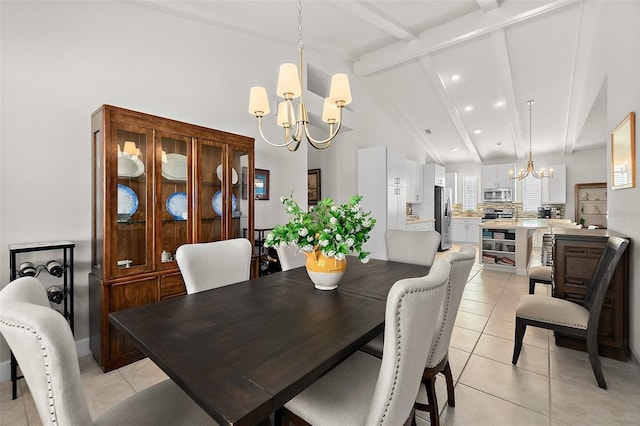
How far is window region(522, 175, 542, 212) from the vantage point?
809 cm

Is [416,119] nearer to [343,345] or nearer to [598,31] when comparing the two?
[598,31]

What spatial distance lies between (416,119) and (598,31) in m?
3.82

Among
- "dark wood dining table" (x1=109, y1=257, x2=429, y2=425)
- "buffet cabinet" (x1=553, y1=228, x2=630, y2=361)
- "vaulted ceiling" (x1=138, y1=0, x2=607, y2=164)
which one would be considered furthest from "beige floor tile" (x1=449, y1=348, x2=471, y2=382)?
"vaulted ceiling" (x1=138, y1=0, x2=607, y2=164)

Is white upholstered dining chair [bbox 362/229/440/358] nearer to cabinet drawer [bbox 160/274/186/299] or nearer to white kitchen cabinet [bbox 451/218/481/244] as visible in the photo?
cabinet drawer [bbox 160/274/186/299]

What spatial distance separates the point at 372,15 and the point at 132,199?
3416 millimetres

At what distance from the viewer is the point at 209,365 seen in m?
0.88

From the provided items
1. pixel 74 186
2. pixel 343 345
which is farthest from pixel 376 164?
pixel 343 345

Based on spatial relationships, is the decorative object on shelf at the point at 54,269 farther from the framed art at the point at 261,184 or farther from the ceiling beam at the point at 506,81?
the ceiling beam at the point at 506,81

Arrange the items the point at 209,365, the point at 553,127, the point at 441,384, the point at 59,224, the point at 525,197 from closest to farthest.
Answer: the point at 209,365 < the point at 441,384 < the point at 59,224 < the point at 553,127 < the point at 525,197

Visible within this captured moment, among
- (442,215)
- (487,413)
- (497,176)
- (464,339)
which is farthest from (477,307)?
(497,176)

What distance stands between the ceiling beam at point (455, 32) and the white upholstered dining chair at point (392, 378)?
4.31 metres

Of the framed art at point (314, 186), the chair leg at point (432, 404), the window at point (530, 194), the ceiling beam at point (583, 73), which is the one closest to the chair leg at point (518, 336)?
the chair leg at point (432, 404)

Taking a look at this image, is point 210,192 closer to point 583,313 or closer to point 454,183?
point 583,313

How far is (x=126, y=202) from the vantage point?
88.4 inches
